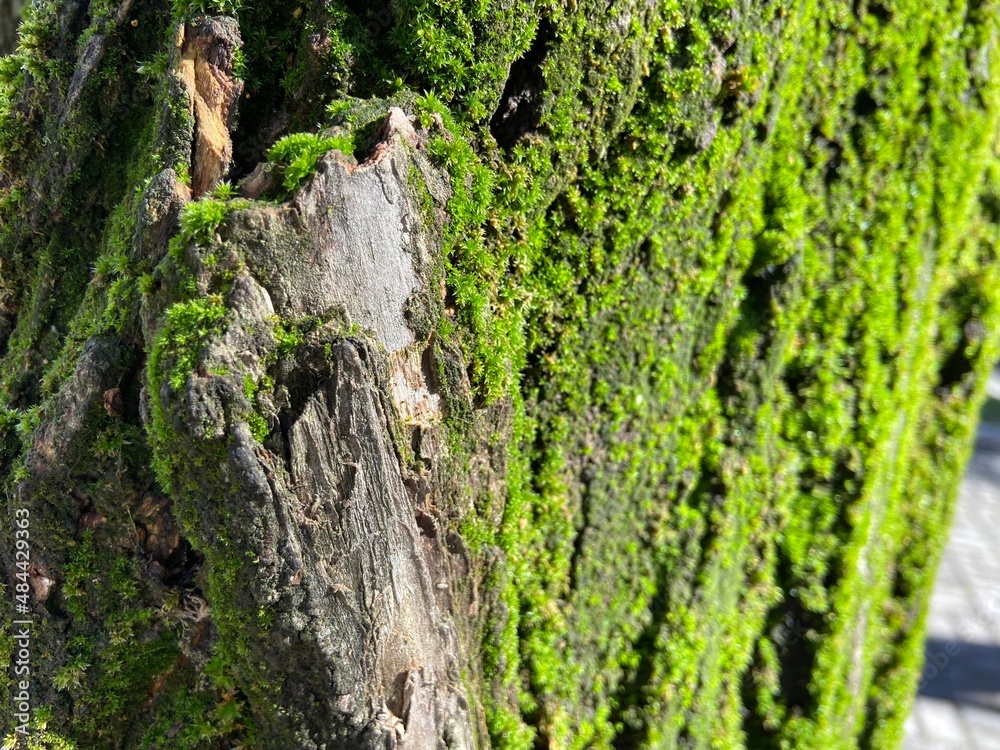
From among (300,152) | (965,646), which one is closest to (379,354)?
(300,152)

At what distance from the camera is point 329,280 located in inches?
74.5

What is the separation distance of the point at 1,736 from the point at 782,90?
3.37 meters

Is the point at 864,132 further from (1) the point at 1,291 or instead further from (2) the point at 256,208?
(1) the point at 1,291

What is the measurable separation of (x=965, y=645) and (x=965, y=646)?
0.02 m

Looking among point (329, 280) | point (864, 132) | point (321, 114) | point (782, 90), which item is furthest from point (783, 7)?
point (329, 280)

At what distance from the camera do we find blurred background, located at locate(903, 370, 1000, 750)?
691cm

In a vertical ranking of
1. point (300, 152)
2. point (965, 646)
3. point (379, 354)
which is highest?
point (300, 152)

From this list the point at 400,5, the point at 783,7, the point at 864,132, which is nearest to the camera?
the point at 400,5

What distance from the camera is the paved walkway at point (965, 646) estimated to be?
22.6ft

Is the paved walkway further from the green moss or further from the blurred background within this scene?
the green moss

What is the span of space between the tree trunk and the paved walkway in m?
5.25

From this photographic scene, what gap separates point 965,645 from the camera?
8.06 m

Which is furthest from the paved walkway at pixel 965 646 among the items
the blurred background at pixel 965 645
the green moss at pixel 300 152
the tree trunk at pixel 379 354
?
the green moss at pixel 300 152

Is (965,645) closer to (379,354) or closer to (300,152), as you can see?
(379,354)
